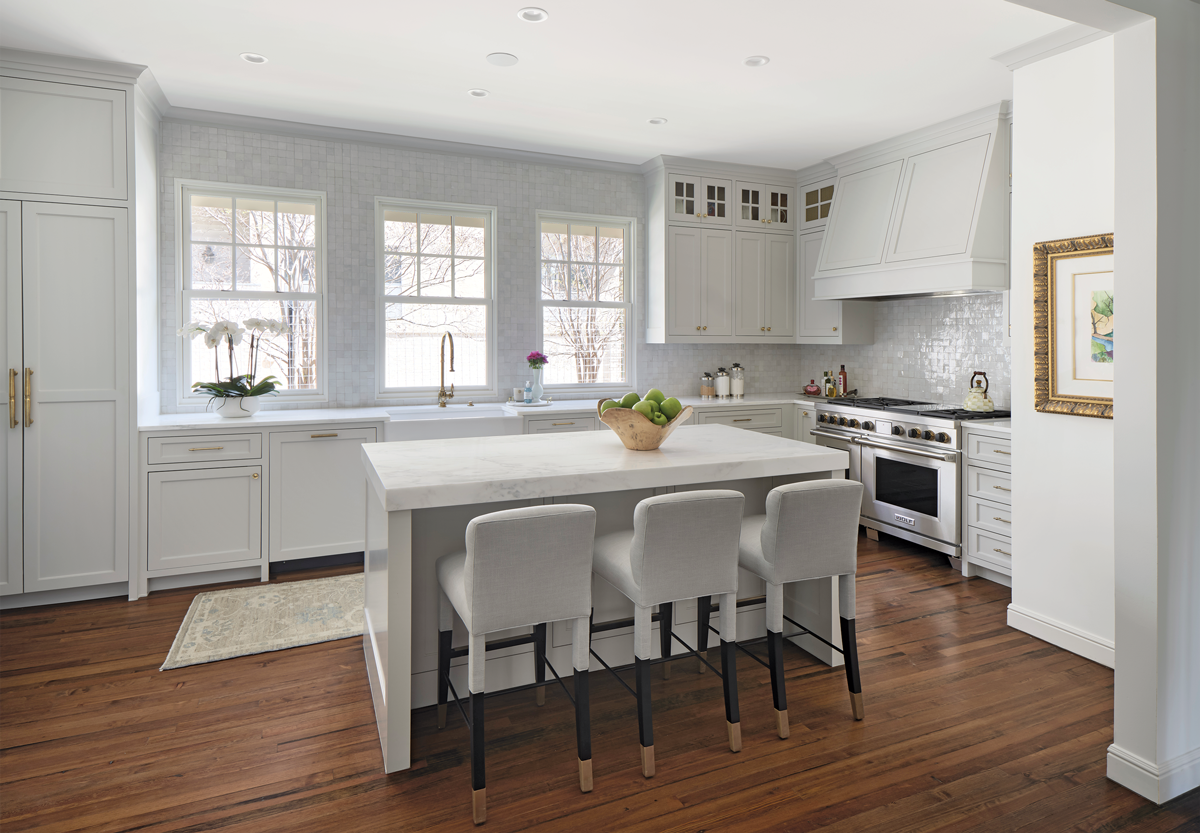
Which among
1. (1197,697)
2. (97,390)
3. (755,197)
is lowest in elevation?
(1197,697)

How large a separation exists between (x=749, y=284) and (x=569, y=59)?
2.70 m

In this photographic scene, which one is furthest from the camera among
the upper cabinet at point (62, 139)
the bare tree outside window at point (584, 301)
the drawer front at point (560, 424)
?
the bare tree outside window at point (584, 301)

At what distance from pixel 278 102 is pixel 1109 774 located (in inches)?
197

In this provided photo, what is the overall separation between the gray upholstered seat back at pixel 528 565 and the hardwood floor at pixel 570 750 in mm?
585

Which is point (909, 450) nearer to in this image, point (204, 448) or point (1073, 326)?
point (1073, 326)

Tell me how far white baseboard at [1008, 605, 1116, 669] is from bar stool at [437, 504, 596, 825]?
229 cm

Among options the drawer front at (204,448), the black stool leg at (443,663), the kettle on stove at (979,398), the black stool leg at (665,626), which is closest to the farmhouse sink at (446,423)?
the drawer front at (204,448)

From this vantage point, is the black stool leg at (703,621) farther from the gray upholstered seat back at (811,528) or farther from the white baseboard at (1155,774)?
the white baseboard at (1155,774)

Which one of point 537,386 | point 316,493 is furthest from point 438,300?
point 316,493

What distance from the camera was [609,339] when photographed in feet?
19.3

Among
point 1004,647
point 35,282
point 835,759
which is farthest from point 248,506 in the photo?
point 1004,647

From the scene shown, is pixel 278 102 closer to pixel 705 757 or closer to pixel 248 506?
pixel 248 506

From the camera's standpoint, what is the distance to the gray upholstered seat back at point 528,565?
2.05 meters

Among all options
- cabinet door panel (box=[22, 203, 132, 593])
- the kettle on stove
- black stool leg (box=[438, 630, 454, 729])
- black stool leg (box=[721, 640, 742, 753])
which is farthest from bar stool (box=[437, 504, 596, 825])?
the kettle on stove
